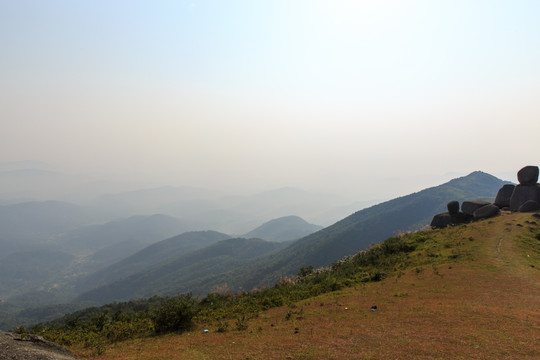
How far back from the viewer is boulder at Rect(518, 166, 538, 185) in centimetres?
3656

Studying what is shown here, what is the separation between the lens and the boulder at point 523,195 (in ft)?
116

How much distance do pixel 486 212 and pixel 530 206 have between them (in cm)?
440

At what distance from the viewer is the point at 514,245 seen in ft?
77.6

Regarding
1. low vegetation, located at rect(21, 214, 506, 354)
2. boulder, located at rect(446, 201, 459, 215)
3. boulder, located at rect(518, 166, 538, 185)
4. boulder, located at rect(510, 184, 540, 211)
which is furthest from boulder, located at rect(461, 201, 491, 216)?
low vegetation, located at rect(21, 214, 506, 354)

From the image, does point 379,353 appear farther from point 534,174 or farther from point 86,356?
point 534,174

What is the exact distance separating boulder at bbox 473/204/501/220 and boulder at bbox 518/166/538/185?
5.62 metres

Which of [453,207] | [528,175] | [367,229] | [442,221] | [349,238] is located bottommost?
[349,238]

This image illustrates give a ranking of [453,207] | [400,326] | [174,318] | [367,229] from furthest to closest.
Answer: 1. [367,229]
2. [453,207]
3. [174,318]
4. [400,326]

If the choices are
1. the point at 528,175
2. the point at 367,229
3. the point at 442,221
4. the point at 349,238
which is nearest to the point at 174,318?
the point at 442,221

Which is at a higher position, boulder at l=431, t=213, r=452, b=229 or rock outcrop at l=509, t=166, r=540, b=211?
rock outcrop at l=509, t=166, r=540, b=211

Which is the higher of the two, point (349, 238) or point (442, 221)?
point (442, 221)

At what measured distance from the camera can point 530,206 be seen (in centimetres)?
3397

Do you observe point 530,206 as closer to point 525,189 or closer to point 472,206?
point 525,189

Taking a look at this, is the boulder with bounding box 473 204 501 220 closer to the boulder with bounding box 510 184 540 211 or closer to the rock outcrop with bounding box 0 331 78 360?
the boulder with bounding box 510 184 540 211
